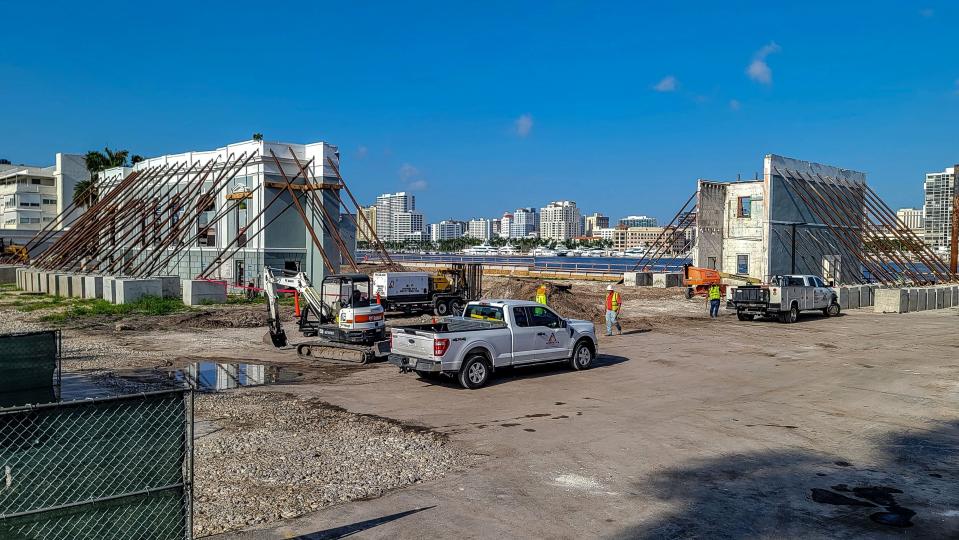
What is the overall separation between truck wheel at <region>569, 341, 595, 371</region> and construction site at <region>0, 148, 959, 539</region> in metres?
0.13

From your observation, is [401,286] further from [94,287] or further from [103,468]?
[103,468]

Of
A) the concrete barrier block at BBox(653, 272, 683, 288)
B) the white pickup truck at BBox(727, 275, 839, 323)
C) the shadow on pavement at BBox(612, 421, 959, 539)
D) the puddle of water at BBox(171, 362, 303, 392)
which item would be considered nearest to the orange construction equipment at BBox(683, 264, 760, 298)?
the concrete barrier block at BBox(653, 272, 683, 288)

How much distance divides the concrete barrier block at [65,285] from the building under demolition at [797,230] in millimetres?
39395

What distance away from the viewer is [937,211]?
126 meters

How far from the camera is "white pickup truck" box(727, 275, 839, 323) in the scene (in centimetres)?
3066

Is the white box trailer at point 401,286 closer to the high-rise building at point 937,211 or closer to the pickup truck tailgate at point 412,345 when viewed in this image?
the pickup truck tailgate at point 412,345

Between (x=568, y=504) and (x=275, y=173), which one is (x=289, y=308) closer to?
(x=275, y=173)

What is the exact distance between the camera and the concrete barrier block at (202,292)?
33781mm

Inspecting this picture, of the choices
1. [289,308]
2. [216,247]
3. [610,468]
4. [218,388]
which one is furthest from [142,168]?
[610,468]

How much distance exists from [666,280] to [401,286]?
85.5 ft

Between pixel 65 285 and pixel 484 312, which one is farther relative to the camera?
pixel 65 285

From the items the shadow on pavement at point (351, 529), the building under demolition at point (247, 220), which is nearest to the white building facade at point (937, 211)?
the building under demolition at point (247, 220)

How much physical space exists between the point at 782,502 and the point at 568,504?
2.69 metres

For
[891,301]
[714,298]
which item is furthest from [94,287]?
[891,301]
